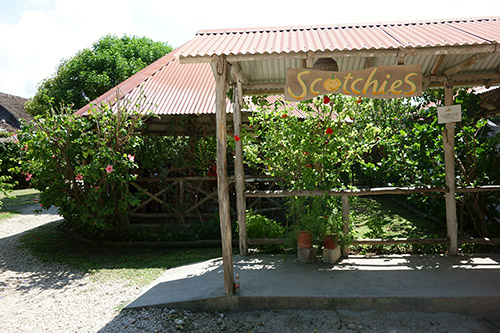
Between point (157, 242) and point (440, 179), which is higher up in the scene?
point (440, 179)

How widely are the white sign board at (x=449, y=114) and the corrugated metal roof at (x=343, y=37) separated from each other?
98 cm

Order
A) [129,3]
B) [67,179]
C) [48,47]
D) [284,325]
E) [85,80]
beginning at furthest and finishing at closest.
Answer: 1. [48,47]
2. [85,80]
3. [129,3]
4. [67,179]
5. [284,325]

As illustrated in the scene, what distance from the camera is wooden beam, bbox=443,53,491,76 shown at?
3982 mm

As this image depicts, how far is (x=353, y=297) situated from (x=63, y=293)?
3.83 metres

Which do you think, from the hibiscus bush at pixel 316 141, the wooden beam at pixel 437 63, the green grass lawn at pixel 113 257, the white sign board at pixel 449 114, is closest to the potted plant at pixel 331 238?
the hibiscus bush at pixel 316 141

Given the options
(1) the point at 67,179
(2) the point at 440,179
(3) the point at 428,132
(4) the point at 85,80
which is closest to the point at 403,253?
(2) the point at 440,179

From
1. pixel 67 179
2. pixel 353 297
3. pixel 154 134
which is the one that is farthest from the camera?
pixel 154 134

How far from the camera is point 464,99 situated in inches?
210

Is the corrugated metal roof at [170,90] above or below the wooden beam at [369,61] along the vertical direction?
above

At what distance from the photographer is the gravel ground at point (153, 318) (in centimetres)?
335

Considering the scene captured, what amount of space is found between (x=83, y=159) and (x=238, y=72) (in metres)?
3.68

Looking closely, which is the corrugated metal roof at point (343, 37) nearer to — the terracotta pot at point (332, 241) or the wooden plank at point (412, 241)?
the terracotta pot at point (332, 241)

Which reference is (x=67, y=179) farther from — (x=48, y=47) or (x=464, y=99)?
(x=48, y=47)

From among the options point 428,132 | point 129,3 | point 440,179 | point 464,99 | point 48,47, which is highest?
point 48,47
